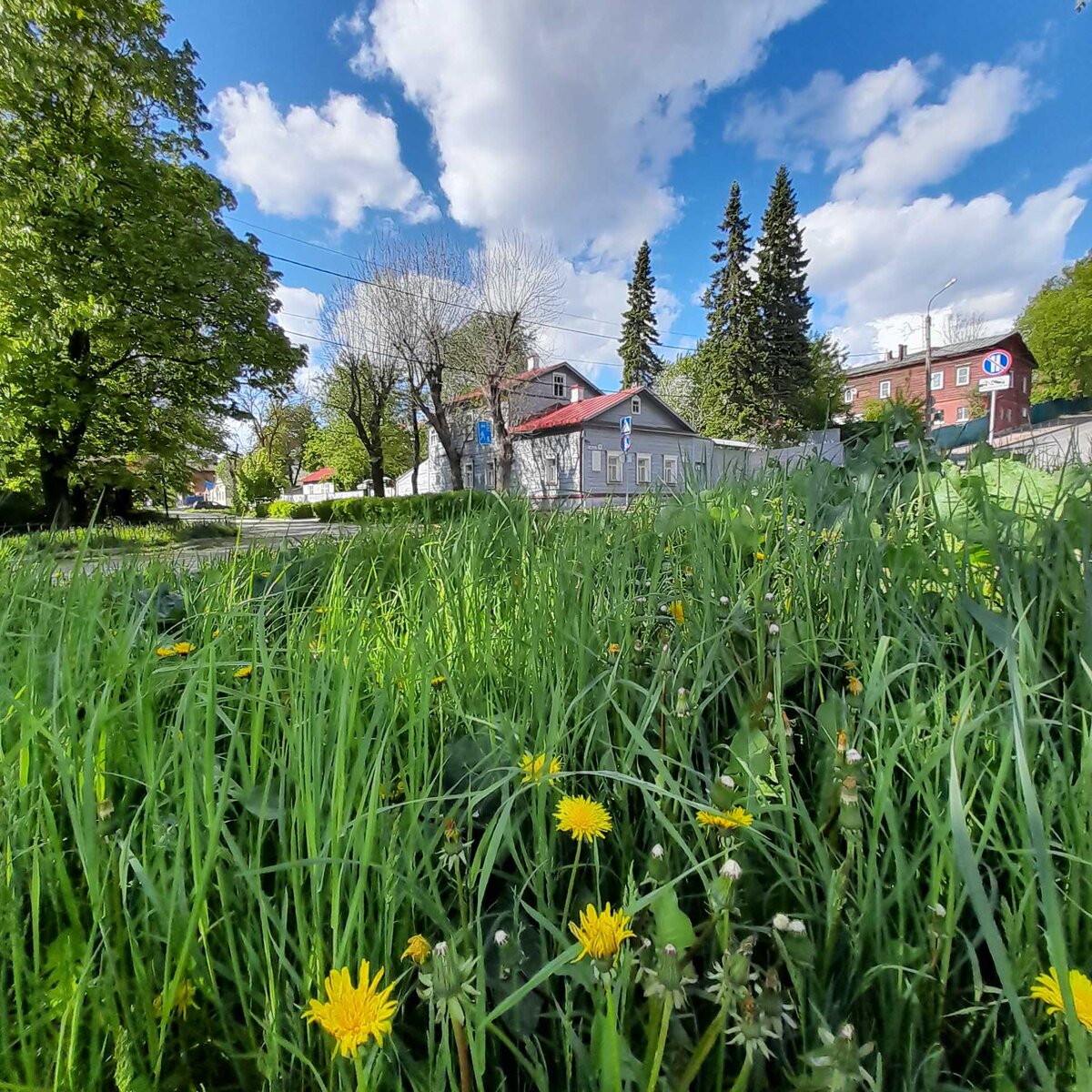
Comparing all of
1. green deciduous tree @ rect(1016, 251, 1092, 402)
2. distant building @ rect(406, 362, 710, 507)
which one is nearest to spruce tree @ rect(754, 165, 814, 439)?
distant building @ rect(406, 362, 710, 507)

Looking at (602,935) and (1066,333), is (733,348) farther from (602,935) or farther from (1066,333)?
(602,935)

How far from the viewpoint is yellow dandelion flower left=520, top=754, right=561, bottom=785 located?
0.58 metres

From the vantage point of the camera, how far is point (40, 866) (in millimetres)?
521

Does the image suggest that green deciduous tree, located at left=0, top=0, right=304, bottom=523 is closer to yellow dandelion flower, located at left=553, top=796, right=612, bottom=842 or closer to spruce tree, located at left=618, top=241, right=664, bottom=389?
yellow dandelion flower, located at left=553, top=796, right=612, bottom=842

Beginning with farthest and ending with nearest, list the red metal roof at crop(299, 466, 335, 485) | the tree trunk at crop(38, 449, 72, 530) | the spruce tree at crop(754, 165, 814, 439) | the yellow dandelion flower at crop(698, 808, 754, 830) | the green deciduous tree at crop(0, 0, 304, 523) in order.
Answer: the red metal roof at crop(299, 466, 335, 485)
the spruce tree at crop(754, 165, 814, 439)
the tree trunk at crop(38, 449, 72, 530)
the green deciduous tree at crop(0, 0, 304, 523)
the yellow dandelion flower at crop(698, 808, 754, 830)

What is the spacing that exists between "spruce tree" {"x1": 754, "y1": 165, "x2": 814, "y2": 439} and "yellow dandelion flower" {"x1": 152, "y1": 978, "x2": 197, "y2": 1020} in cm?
2719

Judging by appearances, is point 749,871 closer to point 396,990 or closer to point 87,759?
point 396,990

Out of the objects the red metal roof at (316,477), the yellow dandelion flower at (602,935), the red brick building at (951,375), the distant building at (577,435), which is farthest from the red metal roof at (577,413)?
the red metal roof at (316,477)

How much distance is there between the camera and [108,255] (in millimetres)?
8758

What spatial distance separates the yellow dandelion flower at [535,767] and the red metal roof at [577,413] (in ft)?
68.0

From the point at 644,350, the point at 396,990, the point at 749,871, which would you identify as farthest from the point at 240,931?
the point at 644,350

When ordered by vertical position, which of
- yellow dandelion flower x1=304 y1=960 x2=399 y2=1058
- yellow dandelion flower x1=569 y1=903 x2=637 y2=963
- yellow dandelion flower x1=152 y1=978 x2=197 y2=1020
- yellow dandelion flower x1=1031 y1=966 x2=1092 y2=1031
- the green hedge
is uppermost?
the green hedge

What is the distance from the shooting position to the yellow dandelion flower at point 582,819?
0.55m

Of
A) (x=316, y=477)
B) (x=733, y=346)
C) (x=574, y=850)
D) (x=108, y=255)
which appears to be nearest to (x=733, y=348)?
(x=733, y=346)
